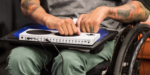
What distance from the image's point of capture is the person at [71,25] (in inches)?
28.2

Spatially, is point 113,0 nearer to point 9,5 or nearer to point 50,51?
point 50,51

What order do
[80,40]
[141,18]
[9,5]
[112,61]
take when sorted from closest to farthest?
[80,40], [112,61], [141,18], [9,5]

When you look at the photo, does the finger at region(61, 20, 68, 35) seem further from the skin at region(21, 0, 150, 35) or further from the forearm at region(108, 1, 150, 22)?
the forearm at region(108, 1, 150, 22)

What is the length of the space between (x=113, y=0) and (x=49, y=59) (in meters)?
0.51

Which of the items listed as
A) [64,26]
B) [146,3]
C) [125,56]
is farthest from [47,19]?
[146,3]

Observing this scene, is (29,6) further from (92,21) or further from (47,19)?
(92,21)

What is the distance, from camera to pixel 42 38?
0.74 metres

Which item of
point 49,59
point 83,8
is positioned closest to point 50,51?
point 49,59

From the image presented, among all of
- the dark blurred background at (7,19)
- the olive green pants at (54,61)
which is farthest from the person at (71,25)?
the dark blurred background at (7,19)

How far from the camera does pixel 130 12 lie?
3.19ft

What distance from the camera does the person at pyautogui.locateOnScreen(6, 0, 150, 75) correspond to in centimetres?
72

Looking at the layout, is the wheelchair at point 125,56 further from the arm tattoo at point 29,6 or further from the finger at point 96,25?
the arm tattoo at point 29,6

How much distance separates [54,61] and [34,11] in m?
0.38

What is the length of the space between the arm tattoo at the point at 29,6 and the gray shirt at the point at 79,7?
11 centimetres
